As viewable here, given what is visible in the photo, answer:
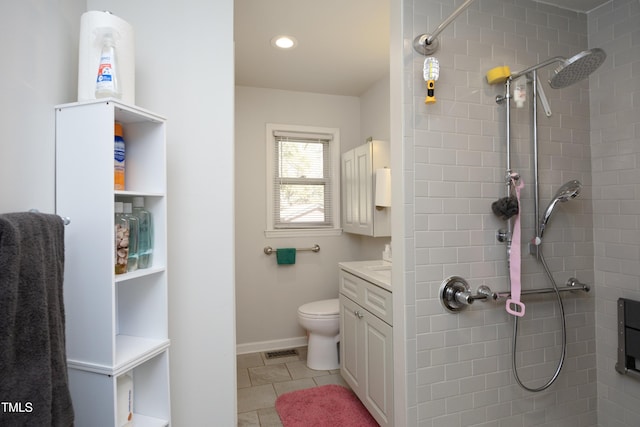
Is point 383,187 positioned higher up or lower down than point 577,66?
lower down

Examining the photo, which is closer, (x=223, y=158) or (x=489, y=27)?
(x=223, y=158)

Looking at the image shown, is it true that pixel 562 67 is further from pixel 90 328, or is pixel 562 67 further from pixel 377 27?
pixel 90 328

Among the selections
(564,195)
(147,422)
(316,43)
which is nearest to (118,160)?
(147,422)

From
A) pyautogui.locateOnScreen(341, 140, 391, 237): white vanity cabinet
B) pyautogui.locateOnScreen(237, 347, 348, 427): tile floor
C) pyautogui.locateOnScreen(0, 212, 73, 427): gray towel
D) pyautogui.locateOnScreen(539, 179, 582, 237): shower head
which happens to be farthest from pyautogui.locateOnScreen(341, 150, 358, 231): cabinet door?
pyautogui.locateOnScreen(0, 212, 73, 427): gray towel

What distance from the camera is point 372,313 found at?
76.0 inches

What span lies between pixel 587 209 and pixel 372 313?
1.33m

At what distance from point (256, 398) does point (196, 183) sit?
5.77 ft

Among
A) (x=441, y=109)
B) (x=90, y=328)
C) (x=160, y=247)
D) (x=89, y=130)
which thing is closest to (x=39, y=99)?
(x=89, y=130)

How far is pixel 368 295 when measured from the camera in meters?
1.99

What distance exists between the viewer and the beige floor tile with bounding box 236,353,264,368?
9.54 ft

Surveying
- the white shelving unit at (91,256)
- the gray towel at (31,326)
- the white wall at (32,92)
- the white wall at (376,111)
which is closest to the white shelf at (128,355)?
the white shelving unit at (91,256)

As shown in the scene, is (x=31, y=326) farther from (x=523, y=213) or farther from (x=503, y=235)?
(x=523, y=213)

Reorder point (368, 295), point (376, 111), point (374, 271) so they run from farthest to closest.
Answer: point (376, 111), point (374, 271), point (368, 295)

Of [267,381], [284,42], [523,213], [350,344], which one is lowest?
[267,381]
